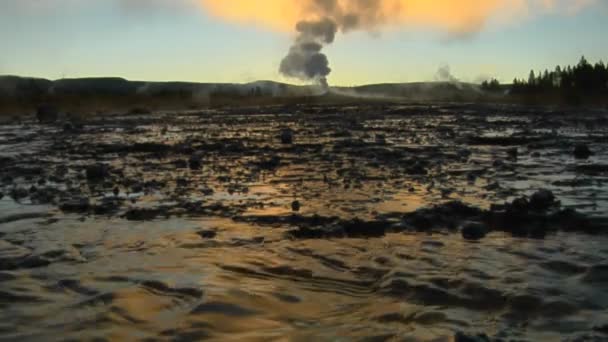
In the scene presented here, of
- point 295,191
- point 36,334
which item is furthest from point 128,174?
point 36,334

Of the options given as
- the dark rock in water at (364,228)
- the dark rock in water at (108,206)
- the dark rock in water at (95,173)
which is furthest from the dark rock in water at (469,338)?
the dark rock in water at (95,173)

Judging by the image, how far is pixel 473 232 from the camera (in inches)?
241

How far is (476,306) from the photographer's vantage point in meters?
4.10

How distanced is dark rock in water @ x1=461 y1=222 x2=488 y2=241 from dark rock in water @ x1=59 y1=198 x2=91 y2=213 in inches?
197

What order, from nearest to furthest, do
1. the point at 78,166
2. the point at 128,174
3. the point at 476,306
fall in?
the point at 476,306 < the point at 128,174 < the point at 78,166

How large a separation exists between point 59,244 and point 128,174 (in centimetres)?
563

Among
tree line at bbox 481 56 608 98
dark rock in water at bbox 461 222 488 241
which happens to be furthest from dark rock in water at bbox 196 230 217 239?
tree line at bbox 481 56 608 98

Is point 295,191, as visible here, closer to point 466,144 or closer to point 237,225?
point 237,225

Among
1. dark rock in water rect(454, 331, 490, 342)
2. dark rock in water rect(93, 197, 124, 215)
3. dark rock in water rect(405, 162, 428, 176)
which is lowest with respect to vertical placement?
dark rock in water rect(93, 197, 124, 215)

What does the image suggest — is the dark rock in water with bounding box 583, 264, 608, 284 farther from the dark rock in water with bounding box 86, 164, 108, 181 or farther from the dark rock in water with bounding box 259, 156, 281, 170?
the dark rock in water with bounding box 86, 164, 108, 181

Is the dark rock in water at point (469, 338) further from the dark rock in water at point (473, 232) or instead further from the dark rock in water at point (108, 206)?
the dark rock in water at point (108, 206)

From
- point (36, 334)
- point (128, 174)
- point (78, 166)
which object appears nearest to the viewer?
point (36, 334)

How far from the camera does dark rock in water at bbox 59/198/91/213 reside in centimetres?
791

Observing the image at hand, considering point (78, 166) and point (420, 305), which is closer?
point (420, 305)
